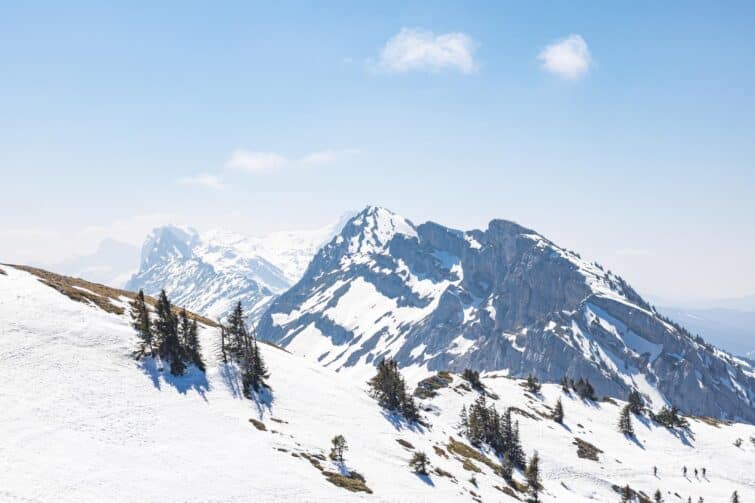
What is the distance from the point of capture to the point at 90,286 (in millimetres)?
83875

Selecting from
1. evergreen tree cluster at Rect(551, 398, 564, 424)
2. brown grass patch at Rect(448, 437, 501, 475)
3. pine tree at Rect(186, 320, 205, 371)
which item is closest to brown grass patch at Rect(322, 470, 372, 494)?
pine tree at Rect(186, 320, 205, 371)

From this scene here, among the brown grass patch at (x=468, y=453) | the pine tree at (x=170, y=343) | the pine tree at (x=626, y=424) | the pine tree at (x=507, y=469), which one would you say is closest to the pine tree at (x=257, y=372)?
the pine tree at (x=170, y=343)

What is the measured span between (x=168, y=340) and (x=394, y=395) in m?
40.5

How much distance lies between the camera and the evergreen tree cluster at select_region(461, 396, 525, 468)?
9181 cm

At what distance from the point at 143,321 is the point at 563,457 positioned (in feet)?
273

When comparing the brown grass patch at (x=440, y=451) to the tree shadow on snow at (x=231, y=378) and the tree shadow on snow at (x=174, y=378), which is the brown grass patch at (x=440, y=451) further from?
the tree shadow on snow at (x=174, y=378)

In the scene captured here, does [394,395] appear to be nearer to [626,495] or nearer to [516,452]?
[516,452]

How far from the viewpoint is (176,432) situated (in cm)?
4931

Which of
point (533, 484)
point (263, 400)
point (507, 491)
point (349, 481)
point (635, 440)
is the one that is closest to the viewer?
point (349, 481)

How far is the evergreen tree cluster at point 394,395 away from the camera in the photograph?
86000 mm

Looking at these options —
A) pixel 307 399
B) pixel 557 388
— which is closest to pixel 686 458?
pixel 557 388

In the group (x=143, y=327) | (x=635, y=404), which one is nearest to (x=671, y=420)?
(x=635, y=404)

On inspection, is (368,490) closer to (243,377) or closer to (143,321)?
(243,377)

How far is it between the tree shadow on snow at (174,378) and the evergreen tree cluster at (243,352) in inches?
230
